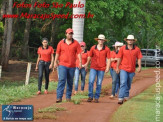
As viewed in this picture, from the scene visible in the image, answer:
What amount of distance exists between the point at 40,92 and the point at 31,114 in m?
6.64

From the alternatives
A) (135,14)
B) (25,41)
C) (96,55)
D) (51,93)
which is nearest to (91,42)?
(25,41)

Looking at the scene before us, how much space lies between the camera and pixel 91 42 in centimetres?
4544

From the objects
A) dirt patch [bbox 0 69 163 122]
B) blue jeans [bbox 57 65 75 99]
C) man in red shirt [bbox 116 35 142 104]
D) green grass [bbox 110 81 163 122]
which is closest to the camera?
dirt patch [bbox 0 69 163 122]

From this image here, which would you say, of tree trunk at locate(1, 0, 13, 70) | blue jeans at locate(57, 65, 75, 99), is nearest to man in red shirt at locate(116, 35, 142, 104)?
blue jeans at locate(57, 65, 75, 99)

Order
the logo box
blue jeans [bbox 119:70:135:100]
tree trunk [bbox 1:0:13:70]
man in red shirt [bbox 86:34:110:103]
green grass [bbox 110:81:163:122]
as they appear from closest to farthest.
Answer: the logo box
green grass [bbox 110:81:163:122]
blue jeans [bbox 119:70:135:100]
man in red shirt [bbox 86:34:110:103]
tree trunk [bbox 1:0:13:70]

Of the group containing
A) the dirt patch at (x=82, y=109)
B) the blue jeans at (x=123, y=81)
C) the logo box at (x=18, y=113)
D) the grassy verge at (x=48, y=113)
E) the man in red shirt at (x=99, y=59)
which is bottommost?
the dirt patch at (x=82, y=109)

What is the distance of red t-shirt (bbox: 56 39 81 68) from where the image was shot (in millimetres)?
13594

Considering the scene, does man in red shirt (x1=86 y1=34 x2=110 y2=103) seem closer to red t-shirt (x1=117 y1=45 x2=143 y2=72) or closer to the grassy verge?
red t-shirt (x1=117 y1=45 x2=143 y2=72)

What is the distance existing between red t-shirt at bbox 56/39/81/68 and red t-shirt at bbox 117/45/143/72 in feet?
4.12

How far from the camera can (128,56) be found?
13.9 meters

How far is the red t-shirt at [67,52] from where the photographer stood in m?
13.6

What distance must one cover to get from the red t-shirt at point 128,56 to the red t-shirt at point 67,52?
1254mm

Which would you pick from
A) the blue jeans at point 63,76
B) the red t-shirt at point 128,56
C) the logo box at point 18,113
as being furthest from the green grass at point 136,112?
the logo box at point 18,113

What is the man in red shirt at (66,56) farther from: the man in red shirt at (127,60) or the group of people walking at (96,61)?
the man in red shirt at (127,60)
